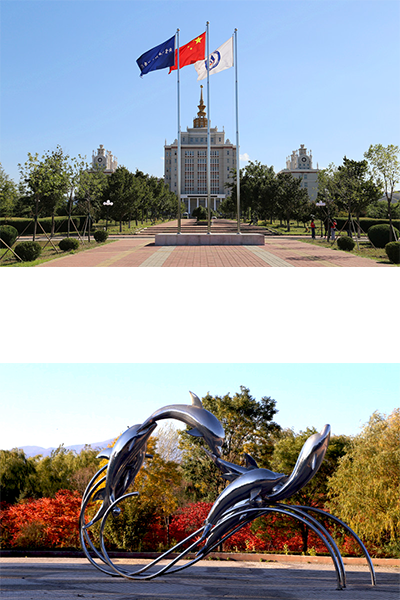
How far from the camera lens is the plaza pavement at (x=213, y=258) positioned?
19781 mm

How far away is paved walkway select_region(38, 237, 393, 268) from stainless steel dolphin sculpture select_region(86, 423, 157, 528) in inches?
527

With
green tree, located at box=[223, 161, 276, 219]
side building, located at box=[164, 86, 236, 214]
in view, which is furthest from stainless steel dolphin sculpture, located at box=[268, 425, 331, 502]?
side building, located at box=[164, 86, 236, 214]

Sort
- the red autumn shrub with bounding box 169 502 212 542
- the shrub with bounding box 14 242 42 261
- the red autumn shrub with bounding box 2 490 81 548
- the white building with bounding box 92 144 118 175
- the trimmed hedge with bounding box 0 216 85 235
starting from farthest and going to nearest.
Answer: the white building with bounding box 92 144 118 175
the trimmed hedge with bounding box 0 216 85 235
the shrub with bounding box 14 242 42 261
the red autumn shrub with bounding box 169 502 212 542
the red autumn shrub with bounding box 2 490 81 548

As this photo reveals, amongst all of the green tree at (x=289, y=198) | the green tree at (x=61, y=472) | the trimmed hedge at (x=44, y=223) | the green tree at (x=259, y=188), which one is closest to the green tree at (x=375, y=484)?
the green tree at (x=61, y=472)

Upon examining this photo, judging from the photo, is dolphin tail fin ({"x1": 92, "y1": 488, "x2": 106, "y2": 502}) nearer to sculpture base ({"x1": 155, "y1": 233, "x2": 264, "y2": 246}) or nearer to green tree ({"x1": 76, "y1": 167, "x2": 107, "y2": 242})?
sculpture base ({"x1": 155, "y1": 233, "x2": 264, "y2": 246})

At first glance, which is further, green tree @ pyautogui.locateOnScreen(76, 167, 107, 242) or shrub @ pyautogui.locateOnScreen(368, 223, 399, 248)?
green tree @ pyautogui.locateOnScreen(76, 167, 107, 242)

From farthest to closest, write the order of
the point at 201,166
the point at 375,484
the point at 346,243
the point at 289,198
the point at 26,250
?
the point at 201,166 → the point at 289,198 → the point at 346,243 → the point at 26,250 → the point at 375,484

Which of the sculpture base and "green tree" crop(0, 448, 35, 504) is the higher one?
the sculpture base

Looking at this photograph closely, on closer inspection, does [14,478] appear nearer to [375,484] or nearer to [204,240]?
[375,484]

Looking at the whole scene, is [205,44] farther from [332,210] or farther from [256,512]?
[256,512]

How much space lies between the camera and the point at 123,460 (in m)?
6.00

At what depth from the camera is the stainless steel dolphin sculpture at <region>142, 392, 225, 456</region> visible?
18.4 feet

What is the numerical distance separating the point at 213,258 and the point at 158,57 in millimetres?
9841

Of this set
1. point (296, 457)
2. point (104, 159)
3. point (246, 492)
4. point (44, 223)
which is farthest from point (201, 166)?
point (246, 492)
